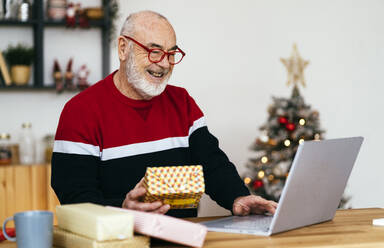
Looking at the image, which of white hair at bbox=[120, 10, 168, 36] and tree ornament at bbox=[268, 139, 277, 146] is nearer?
white hair at bbox=[120, 10, 168, 36]

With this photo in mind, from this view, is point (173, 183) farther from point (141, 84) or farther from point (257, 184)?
point (257, 184)

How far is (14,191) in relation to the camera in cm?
358

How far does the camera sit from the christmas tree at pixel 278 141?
13.0 ft

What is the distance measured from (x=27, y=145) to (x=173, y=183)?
258 cm

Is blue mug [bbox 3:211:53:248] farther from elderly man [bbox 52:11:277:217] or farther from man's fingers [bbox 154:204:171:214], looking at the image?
elderly man [bbox 52:11:277:217]

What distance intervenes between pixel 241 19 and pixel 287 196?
311cm

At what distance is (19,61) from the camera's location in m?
3.79

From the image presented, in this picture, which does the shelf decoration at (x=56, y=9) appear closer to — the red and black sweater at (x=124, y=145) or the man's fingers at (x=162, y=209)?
the red and black sweater at (x=124, y=145)

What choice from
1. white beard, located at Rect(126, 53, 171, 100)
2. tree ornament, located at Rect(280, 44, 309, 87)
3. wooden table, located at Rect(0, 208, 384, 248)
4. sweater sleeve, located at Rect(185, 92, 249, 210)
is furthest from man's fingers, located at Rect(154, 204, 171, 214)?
tree ornament, located at Rect(280, 44, 309, 87)

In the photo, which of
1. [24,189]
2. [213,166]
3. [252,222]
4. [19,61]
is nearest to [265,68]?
[19,61]

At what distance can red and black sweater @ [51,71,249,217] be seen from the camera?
1.92 metres

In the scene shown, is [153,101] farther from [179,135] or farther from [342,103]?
[342,103]

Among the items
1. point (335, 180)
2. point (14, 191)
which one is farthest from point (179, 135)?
point (14, 191)

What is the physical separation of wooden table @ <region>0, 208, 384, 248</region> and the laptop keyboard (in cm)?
7
